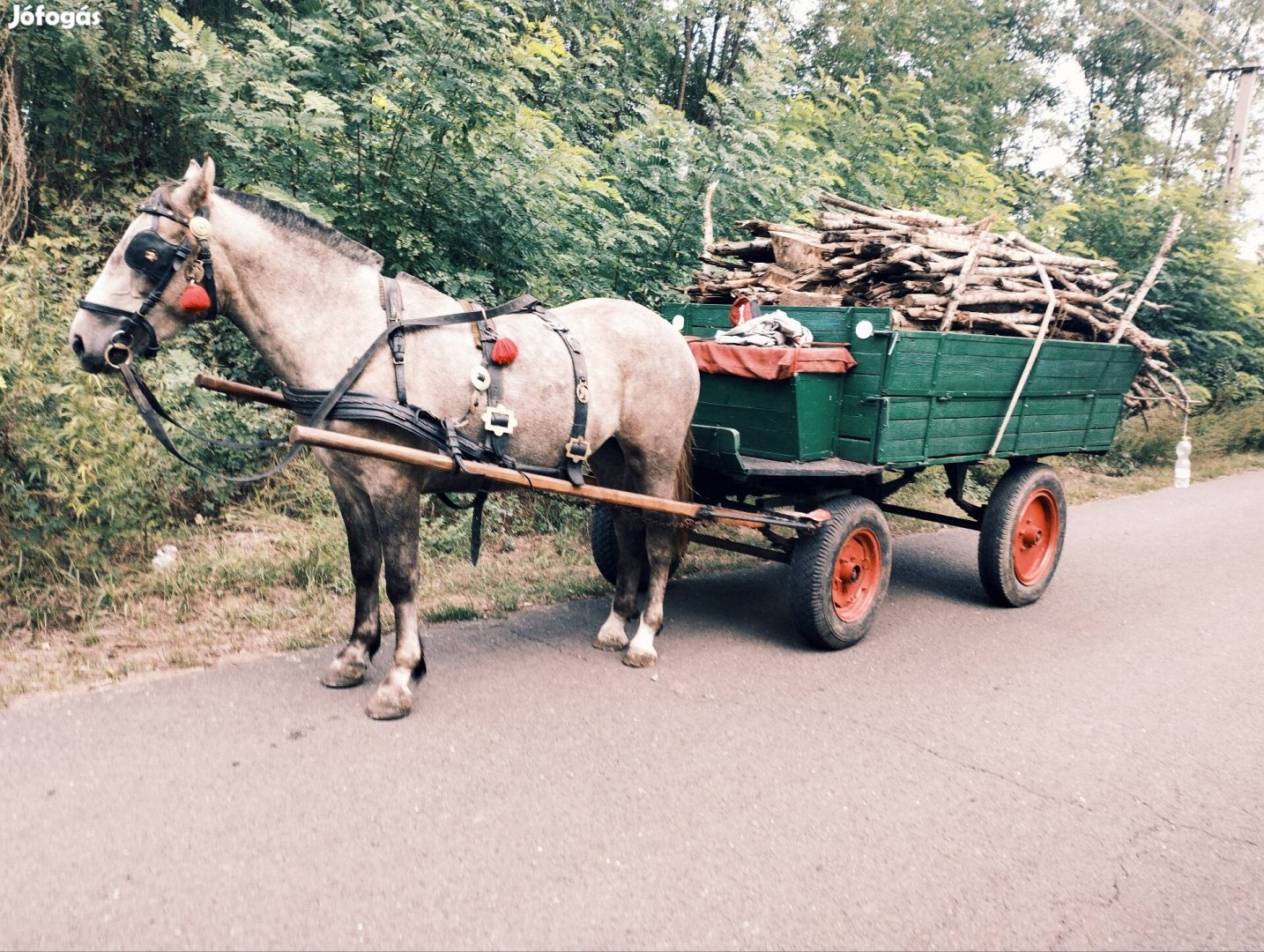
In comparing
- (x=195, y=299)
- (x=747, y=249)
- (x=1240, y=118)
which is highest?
(x=1240, y=118)

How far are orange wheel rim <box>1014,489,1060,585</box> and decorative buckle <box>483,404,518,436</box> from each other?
369cm

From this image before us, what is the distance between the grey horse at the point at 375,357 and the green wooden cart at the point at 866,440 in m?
0.65

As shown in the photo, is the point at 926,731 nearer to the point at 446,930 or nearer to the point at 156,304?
the point at 446,930

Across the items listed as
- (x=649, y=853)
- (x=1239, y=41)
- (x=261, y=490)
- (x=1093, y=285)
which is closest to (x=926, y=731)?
(x=649, y=853)

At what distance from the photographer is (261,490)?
20.8 feet

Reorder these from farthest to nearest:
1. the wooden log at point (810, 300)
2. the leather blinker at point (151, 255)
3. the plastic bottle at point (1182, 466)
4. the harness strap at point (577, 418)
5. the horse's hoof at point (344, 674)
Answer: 1. the plastic bottle at point (1182, 466)
2. the wooden log at point (810, 300)
3. the harness strap at point (577, 418)
4. the horse's hoof at point (344, 674)
5. the leather blinker at point (151, 255)

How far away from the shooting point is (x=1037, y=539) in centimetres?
599

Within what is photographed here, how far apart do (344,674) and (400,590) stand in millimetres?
479

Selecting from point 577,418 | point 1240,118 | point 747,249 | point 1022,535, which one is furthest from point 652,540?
point 1240,118

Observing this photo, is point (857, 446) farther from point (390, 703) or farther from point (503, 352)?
point (390, 703)

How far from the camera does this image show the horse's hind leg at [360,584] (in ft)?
12.7

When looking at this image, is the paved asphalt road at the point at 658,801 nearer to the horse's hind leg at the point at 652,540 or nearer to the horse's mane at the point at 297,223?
the horse's hind leg at the point at 652,540

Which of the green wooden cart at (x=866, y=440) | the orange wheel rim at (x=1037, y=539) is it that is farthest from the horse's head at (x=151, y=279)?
the orange wheel rim at (x=1037, y=539)

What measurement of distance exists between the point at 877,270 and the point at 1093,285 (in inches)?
87.4
